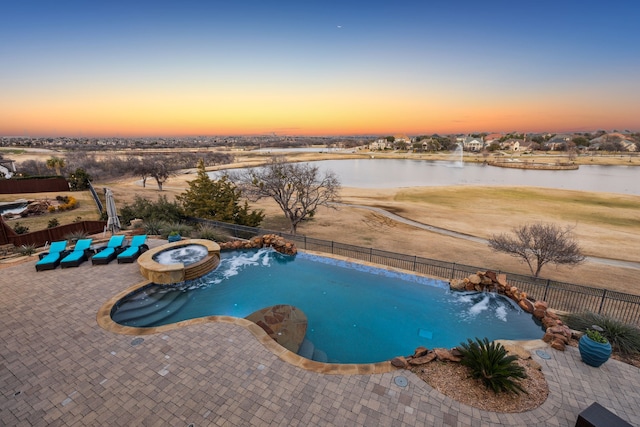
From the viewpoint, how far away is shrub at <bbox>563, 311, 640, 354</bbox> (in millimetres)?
7387

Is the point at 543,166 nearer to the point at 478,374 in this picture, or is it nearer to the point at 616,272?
the point at 616,272

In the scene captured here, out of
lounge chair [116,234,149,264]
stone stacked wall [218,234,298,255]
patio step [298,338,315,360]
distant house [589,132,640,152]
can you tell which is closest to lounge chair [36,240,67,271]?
lounge chair [116,234,149,264]

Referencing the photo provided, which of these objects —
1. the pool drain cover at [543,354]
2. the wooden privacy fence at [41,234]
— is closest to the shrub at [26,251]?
the wooden privacy fence at [41,234]

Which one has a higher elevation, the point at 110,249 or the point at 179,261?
the point at 110,249

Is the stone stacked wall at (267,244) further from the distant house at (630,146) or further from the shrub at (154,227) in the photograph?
the distant house at (630,146)

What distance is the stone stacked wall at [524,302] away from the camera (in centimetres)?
775

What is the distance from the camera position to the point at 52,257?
1162cm

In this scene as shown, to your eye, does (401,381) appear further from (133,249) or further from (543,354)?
(133,249)

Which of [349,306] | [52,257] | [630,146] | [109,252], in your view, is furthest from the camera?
[630,146]

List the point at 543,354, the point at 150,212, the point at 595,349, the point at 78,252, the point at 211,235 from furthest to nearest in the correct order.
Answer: the point at 150,212 < the point at 211,235 < the point at 78,252 < the point at 543,354 < the point at 595,349

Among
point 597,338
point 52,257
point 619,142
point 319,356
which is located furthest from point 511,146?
point 52,257

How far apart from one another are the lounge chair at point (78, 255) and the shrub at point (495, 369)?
557 inches

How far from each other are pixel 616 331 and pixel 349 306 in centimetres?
744

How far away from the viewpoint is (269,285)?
39.2 feet
